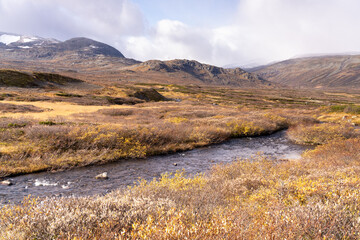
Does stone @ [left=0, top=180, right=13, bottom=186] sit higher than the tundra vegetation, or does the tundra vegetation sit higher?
the tundra vegetation

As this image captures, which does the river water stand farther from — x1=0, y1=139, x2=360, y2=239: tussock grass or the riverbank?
x1=0, y1=139, x2=360, y2=239: tussock grass

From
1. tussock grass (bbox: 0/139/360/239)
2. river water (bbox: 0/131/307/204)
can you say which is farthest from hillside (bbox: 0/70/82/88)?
tussock grass (bbox: 0/139/360/239)

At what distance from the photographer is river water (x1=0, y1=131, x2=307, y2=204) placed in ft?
30.5

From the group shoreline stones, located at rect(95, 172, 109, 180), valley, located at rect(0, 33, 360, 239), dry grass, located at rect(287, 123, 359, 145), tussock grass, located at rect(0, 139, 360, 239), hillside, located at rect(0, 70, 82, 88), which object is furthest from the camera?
hillside, located at rect(0, 70, 82, 88)

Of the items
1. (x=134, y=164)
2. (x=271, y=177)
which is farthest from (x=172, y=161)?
(x=271, y=177)

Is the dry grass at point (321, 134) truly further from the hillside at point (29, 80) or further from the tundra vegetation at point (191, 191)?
the hillside at point (29, 80)

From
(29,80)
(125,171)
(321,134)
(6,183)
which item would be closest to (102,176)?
(125,171)

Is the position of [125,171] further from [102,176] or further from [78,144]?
[78,144]

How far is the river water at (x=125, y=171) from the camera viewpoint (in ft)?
30.5

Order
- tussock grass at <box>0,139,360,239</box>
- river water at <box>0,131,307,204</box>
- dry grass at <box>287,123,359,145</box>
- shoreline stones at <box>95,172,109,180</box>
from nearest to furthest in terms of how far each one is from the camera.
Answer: tussock grass at <box>0,139,360,239</box>, river water at <box>0,131,307,204</box>, shoreline stones at <box>95,172,109,180</box>, dry grass at <box>287,123,359,145</box>

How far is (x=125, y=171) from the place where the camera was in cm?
1223

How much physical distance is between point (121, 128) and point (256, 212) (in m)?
13.4

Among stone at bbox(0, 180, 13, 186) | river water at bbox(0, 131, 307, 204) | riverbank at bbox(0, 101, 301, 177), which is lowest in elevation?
river water at bbox(0, 131, 307, 204)

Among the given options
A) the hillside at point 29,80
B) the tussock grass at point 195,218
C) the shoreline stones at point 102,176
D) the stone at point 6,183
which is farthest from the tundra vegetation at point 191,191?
the hillside at point 29,80
